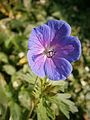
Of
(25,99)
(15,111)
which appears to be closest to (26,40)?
(25,99)

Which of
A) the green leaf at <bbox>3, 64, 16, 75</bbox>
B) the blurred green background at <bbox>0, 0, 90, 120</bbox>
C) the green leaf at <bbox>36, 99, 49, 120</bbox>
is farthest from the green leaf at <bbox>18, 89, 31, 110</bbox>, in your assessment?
the green leaf at <bbox>36, 99, 49, 120</bbox>

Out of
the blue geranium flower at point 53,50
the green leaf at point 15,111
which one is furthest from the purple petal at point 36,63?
the green leaf at point 15,111

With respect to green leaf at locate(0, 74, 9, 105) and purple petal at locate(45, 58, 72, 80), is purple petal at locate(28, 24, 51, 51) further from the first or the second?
green leaf at locate(0, 74, 9, 105)

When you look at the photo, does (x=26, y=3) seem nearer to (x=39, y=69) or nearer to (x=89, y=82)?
(x=89, y=82)

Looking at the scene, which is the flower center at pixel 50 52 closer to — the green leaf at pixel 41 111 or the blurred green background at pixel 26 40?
the green leaf at pixel 41 111

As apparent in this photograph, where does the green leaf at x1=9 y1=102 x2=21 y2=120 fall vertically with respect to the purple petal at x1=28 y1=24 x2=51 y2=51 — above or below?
below

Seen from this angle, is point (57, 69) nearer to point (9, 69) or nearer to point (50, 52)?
point (50, 52)

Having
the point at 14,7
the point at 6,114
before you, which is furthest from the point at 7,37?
the point at 6,114
